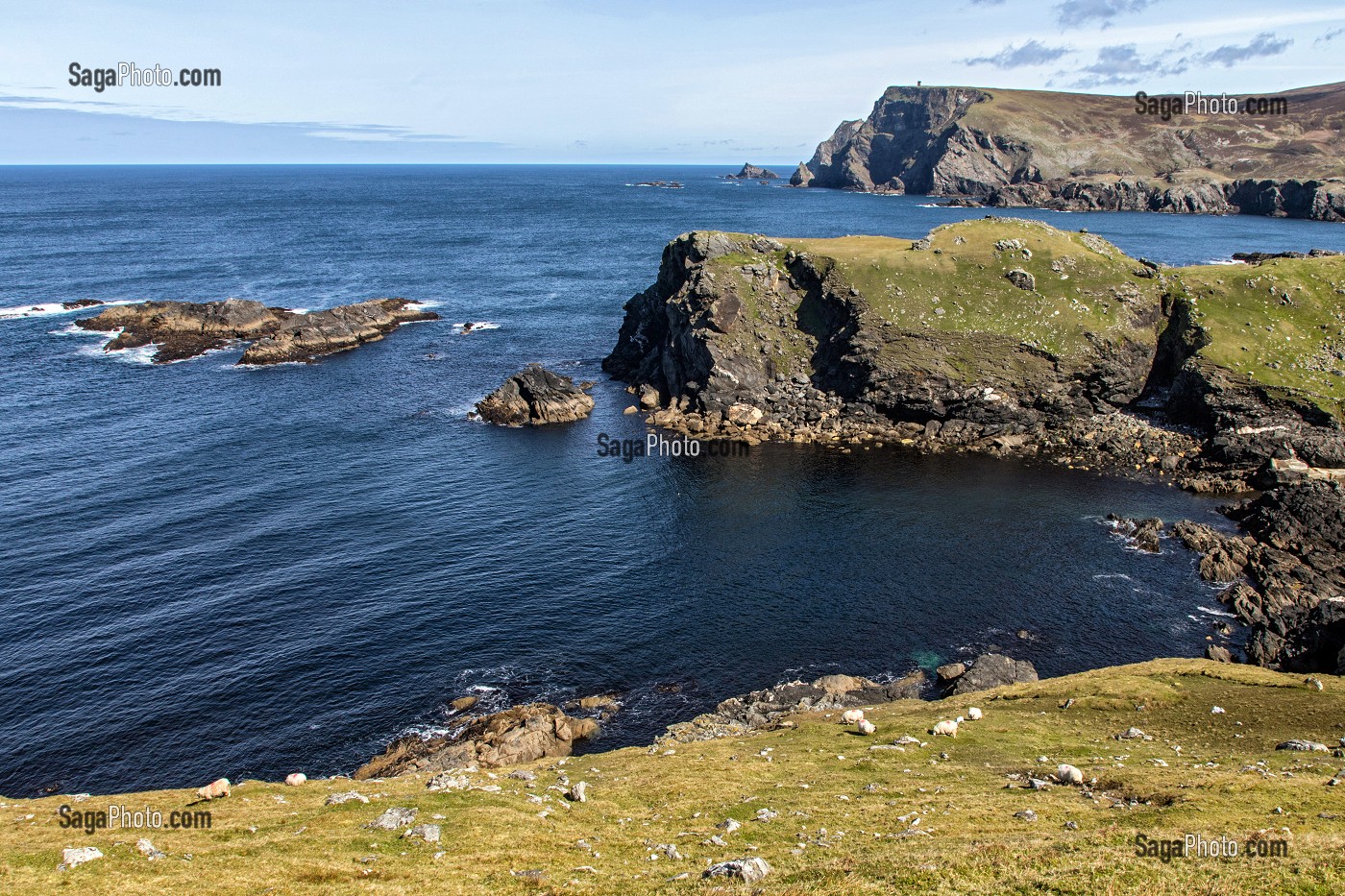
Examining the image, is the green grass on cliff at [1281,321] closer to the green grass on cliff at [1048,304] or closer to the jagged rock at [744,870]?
the green grass on cliff at [1048,304]

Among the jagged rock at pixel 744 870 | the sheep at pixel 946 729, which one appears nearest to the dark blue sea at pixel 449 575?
the sheep at pixel 946 729

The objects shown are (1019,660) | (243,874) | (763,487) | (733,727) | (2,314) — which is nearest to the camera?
(243,874)

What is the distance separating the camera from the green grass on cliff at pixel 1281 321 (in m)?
95.9

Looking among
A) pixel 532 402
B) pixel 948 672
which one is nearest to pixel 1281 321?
pixel 948 672

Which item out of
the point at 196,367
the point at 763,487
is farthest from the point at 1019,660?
the point at 196,367

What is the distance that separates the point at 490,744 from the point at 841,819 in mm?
25178

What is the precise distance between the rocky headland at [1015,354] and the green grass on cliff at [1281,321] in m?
0.26

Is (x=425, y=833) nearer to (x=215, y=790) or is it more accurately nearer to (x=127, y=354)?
(x=215, y=790)

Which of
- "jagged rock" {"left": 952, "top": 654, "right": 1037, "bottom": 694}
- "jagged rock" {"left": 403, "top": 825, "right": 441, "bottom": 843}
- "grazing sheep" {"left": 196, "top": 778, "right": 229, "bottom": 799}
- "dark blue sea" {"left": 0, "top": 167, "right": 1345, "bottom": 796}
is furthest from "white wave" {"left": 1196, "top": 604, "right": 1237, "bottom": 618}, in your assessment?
"grazing sheep" {"left": 196, "top": 778, "right": 229, "bottom": 799}

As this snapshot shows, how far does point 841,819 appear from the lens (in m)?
33.2

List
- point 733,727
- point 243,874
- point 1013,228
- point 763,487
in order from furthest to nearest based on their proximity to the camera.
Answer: point 1013,228 → point 763,487 → point 733,727 → point 243,874

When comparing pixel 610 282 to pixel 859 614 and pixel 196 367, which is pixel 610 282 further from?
pixel 859 614

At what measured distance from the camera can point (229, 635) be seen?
6206 cm

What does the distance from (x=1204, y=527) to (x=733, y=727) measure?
2132 inches
